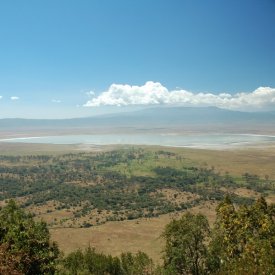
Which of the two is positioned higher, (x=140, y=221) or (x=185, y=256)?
(x=185, y=256)

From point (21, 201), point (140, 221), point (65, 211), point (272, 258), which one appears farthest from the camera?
point (21, 201)

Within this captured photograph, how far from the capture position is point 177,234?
34.2m

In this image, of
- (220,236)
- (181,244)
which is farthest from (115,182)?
(220,236)

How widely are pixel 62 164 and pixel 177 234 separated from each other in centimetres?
13460

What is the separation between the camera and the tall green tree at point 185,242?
111ft

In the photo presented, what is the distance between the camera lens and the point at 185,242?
3412 cm

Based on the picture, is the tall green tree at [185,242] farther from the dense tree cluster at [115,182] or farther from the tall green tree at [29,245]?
the dense tree cluster at [115,182]

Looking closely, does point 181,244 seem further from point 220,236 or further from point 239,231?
point 239,231

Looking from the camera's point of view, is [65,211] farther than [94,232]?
Yes

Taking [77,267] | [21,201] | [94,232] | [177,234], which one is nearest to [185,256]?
[177,234]

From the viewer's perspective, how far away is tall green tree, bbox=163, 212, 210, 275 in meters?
34.0

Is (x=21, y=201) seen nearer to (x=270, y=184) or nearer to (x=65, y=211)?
(x=65, y=211)

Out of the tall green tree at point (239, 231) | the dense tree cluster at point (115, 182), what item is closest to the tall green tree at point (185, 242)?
the tall green tree at point (239, 231)

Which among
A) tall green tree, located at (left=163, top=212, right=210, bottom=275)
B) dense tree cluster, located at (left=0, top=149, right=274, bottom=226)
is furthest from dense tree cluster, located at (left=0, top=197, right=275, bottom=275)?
dense tree cluster, located at (left=0, top=149, right=274, bottom=226)
